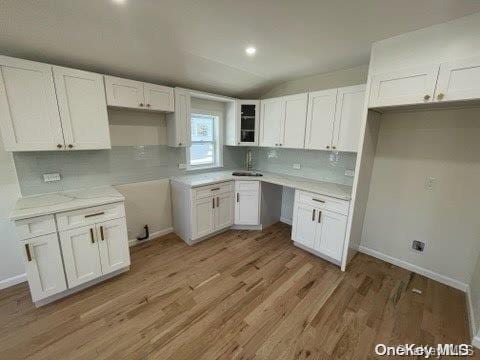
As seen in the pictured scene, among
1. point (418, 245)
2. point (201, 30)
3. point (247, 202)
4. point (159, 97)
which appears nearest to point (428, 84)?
point (418, 245)

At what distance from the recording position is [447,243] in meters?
2.23

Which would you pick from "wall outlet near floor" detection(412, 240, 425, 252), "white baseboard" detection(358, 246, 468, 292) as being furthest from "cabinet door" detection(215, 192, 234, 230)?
"wall outlet near floor" detection(412, 240, 425, 252)

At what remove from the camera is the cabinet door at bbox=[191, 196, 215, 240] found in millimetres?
2877

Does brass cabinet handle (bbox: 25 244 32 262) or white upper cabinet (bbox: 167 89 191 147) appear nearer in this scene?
brass cabinet handle (bbox: 25 244 32 262)

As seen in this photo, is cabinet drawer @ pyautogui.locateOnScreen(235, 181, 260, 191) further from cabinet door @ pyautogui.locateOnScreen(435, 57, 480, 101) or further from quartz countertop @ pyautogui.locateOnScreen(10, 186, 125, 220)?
cabinet door @ pyautogui.locateOnScreen(435, 57, 480, 101)

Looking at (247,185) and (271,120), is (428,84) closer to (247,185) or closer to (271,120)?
(271,120)

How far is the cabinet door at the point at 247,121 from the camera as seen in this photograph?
136 inches

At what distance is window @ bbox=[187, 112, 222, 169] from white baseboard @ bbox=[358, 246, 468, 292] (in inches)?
108

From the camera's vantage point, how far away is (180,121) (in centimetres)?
288

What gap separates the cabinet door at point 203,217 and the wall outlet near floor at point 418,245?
2.58 m

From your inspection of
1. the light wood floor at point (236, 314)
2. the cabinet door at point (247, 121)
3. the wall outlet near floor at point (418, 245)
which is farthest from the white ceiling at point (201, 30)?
the light wood floor at point (236, 314)

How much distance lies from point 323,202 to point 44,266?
295cm

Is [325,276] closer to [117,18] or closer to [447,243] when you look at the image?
[447,243]

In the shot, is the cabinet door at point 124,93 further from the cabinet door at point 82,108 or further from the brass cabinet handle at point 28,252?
the brass cabinet handle at point 28,252
